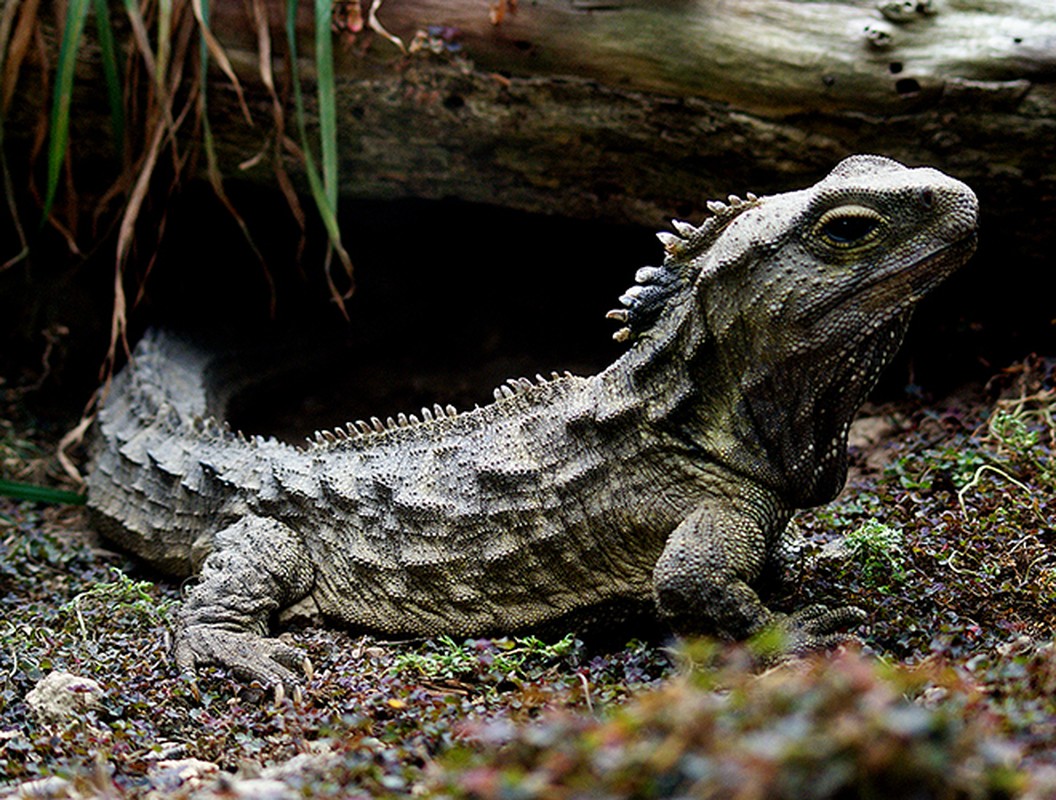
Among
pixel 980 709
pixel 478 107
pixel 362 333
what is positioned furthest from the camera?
pixel 362 333

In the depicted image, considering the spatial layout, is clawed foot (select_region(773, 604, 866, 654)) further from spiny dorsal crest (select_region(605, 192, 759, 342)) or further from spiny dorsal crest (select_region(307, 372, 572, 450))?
spiny dorsal crest (select_region(307, 372, 572, 450))

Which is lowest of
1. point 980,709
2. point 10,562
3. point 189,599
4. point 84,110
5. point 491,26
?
point 10,562

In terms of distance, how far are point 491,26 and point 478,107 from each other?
44cm

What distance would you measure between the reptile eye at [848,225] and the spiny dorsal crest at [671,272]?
383 mm

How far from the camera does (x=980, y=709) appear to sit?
258 centimetres

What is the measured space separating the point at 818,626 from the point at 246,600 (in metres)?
2.43

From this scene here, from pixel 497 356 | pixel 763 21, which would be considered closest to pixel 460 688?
pixel 763 21

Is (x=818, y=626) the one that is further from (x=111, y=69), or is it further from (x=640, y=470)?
(x=111, y=69)

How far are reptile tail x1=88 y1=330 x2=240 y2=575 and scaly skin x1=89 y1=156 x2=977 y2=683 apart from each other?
56 millimetres

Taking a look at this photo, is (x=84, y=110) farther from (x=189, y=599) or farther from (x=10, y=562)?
(x=189, y=599)

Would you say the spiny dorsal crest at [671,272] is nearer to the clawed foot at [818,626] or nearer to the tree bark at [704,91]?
the clawed foot at [818,626]

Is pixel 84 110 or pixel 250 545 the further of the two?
pixel 84 110

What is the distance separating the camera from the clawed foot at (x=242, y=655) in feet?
13.9

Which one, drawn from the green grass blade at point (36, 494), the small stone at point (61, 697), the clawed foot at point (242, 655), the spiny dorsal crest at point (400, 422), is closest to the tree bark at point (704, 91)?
the spiny dorsal crest at point (400, 422)
